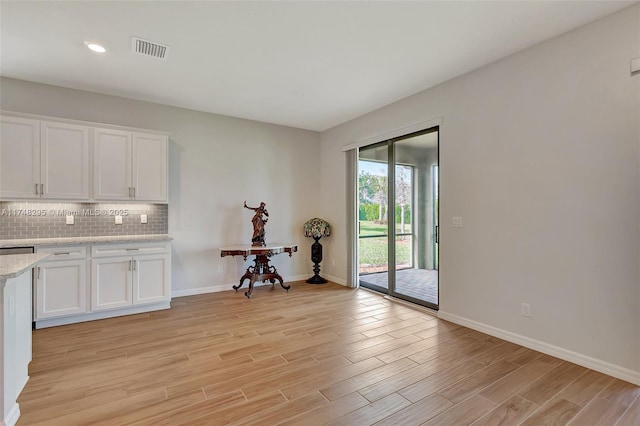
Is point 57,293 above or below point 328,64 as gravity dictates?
below

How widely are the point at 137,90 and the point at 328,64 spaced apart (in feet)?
8.23

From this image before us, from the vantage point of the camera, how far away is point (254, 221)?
4.93m

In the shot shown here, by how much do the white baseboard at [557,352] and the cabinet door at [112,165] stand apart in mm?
4317

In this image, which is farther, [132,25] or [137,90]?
[137,90]

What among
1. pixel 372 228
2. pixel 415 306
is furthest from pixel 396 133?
pixel 415 306

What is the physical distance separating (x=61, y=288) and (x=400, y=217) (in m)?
4.23

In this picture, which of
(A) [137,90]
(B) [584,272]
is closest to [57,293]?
(A) [137,90]

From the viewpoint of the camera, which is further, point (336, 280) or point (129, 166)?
point (336, 280)

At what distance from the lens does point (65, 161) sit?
3.59 m

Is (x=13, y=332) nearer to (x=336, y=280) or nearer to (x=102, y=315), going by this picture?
(x=102, y=315)

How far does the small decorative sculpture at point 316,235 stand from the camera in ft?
17.8

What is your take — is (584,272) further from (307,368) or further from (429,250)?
(307,368)

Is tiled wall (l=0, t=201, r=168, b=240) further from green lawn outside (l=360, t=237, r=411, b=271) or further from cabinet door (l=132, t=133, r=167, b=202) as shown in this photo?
green lawn outside (l=360, t=237, r=411, b=271)

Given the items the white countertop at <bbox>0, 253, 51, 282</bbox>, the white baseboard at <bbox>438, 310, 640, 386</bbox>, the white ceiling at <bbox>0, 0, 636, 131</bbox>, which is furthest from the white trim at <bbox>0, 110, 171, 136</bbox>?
the white baseboard at <bbox>438, 310, 640, 386</bbox>
